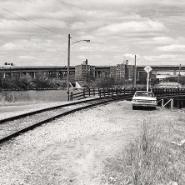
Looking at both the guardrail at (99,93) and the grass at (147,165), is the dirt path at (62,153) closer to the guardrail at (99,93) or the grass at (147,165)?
the grass at (147,165)

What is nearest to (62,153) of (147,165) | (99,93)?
(147,165)

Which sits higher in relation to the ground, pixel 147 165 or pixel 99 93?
pixel 99 93

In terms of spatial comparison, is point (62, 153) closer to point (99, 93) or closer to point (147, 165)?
point (147, 165)

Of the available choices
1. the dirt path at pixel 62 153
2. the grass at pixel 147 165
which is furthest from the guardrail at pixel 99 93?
the grass at pixel 147 165

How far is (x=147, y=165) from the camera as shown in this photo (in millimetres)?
9922

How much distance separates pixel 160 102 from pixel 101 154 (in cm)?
4685

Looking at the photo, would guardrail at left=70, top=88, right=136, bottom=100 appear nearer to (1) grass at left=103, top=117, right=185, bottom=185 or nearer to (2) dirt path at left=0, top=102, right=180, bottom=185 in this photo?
(2) dirt path at left=0, top=102, right=180, bottom=185

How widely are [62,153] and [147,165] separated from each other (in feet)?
9.92

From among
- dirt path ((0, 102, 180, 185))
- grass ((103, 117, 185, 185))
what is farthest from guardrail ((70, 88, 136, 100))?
grass ((103, 117, 185, 185))

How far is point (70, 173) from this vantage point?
9375mm

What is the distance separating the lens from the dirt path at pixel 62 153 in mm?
8922

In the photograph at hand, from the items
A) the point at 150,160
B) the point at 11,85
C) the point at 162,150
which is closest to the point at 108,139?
the point at 162,150

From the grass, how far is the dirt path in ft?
1.34

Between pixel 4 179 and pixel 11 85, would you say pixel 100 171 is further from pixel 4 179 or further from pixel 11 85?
pixel 11 85
